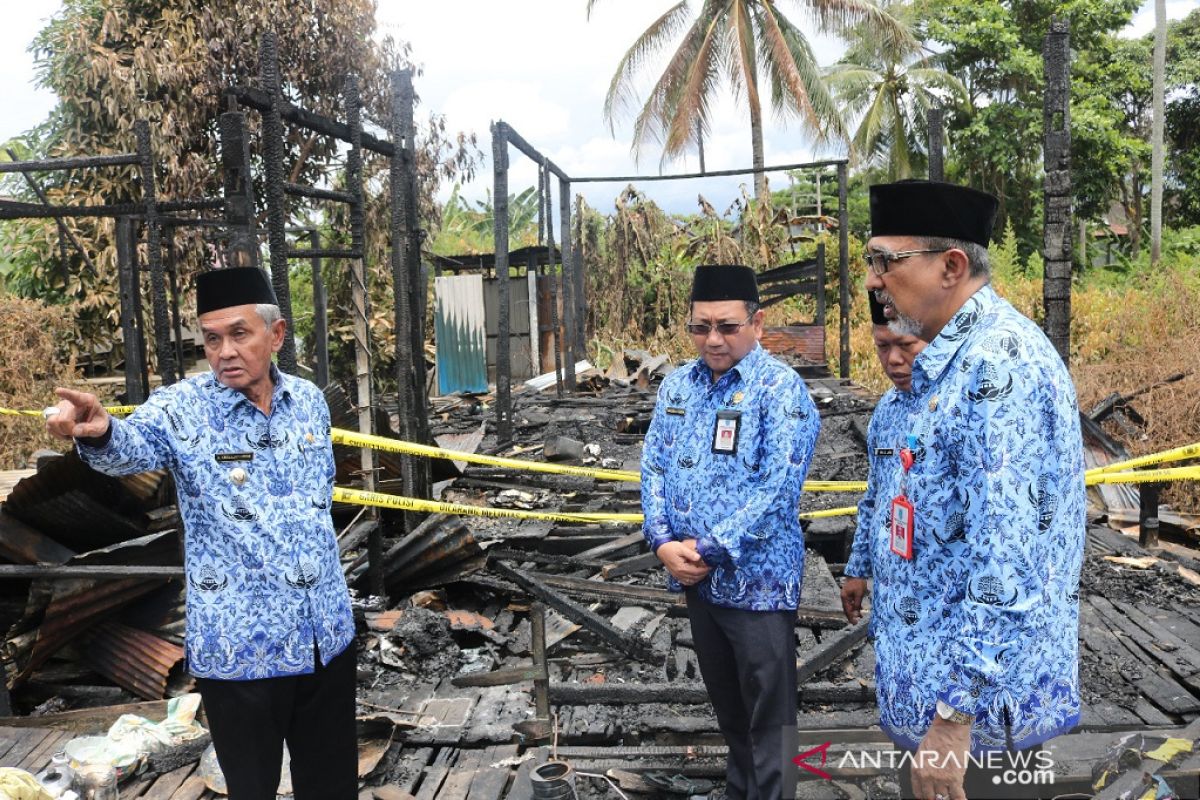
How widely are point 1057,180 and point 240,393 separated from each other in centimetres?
482

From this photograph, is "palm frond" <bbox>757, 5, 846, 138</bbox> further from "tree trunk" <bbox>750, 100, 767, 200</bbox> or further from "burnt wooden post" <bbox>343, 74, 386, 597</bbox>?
"burnt wooden post" <bbox>343, 74, 386, 597</bbox>

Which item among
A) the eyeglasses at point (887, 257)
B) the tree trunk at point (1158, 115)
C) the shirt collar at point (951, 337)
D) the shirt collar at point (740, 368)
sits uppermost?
the tree trunk at point (1158, 115)

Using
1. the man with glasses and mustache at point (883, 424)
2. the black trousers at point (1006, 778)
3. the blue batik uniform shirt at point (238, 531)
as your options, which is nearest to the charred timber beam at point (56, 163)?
the blue batik uniform shirt at point (238, 531)

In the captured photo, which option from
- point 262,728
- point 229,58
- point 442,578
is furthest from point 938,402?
point 229,58

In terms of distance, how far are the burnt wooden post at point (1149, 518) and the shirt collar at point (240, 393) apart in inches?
255

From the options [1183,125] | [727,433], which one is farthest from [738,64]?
[727,433]

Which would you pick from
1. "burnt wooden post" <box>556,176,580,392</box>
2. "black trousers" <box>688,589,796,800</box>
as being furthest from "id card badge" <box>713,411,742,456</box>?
"burnt wooden post" <box>556,176,580,392</box>

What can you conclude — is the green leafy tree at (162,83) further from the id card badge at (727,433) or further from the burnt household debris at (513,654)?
the id card badge at (727,433)

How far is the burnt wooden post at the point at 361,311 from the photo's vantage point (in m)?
6.12

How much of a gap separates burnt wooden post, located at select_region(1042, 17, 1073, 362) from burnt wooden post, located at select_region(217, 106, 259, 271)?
14.5 ft

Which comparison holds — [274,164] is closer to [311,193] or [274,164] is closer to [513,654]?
[311,193]

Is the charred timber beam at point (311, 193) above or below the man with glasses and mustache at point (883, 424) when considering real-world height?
above

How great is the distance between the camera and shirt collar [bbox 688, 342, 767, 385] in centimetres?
345

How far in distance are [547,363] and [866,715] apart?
16.7m
